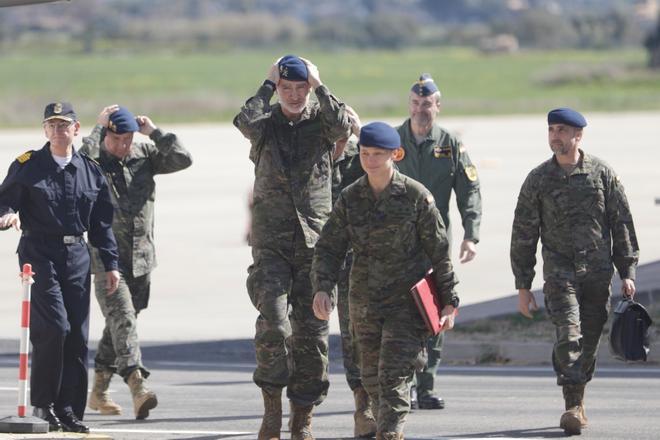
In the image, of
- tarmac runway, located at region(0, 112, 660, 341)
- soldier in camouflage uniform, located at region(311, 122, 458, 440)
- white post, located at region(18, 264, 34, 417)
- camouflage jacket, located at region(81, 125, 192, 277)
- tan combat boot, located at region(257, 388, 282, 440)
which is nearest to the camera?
soldier in camouflage uniform, located at region(311, 122, 458, 440)

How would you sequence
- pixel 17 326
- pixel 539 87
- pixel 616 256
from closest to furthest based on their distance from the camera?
pixel 616 256 < pixel 17 326 < pixel 539 87

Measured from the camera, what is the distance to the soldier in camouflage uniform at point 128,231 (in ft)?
36.0

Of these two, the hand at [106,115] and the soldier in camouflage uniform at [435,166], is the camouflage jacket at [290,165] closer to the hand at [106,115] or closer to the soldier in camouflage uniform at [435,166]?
the hand at [106,115]

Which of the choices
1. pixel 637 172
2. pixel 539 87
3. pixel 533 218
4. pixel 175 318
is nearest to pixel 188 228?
pixel 175 318

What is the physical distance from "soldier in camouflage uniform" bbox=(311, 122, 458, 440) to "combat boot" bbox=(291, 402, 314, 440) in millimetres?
664

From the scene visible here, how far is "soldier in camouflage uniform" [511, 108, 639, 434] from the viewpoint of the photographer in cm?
1012

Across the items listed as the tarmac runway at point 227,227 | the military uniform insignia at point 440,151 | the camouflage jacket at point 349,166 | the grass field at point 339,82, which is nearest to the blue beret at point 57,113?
the camouflage jacket at point 349,166

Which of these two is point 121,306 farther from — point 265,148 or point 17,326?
point 17,326

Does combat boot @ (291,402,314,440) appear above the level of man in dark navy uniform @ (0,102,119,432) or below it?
below

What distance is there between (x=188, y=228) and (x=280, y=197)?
15.9 m

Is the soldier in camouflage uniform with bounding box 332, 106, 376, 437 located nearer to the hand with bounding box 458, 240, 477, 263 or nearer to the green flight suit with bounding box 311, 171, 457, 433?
the green flight suit with bounding box 311, 171, 457, 433

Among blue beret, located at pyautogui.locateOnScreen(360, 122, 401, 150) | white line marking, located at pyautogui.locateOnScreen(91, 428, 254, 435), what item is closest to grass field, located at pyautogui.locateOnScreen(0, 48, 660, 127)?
white line marking, located at pyautogui.locateOnScreen(91, 428, 254, 435)

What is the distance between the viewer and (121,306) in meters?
11.0

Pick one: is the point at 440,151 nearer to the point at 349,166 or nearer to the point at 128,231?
the point at 349,166
